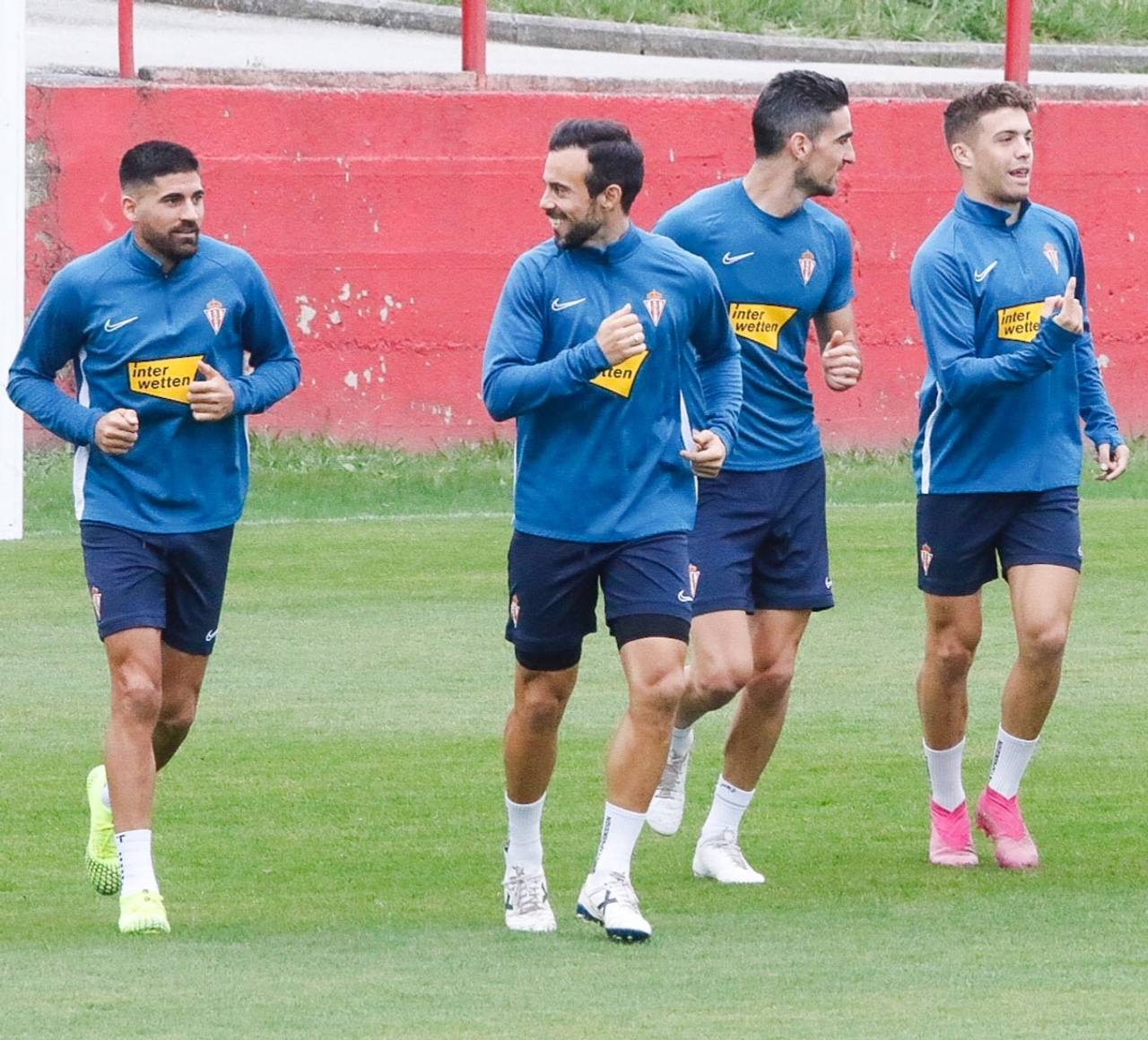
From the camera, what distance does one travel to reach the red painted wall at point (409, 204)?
17578 mm

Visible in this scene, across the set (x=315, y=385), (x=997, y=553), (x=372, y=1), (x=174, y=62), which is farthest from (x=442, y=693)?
(x=372, y=1)

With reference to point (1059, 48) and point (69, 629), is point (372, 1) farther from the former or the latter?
point (69, 629)

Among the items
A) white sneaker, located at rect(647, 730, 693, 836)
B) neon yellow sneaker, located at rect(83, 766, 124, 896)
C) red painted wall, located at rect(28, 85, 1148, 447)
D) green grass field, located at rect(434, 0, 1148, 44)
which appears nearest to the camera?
neon yellow sneaker, located at rect(83, 766, 124, 896)

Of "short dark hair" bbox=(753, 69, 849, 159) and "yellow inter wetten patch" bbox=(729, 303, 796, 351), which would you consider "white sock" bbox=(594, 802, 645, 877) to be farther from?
"short dark hair" bbox=(753, 69, 849, 159)

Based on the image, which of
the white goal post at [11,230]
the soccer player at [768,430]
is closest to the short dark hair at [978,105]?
the soccer player at [768,430]

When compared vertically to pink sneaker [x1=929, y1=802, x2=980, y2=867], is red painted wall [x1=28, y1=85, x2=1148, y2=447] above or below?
above

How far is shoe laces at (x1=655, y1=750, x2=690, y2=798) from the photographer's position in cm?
821

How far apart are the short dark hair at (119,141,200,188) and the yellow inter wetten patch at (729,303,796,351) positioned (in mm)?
1589

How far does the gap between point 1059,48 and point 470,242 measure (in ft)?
28.9

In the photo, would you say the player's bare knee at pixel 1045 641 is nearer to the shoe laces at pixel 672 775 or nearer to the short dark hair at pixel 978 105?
the shoe laces at pixel 672 775

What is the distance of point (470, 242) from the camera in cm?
1841

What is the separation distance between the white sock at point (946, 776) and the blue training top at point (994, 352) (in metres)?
0.76

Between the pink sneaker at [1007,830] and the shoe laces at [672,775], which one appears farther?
the shoe laces at [672,775]

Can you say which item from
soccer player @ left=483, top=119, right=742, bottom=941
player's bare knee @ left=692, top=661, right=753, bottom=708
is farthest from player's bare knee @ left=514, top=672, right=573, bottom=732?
player's bare knee @ left=692, top=661, right=753, bottom=708
